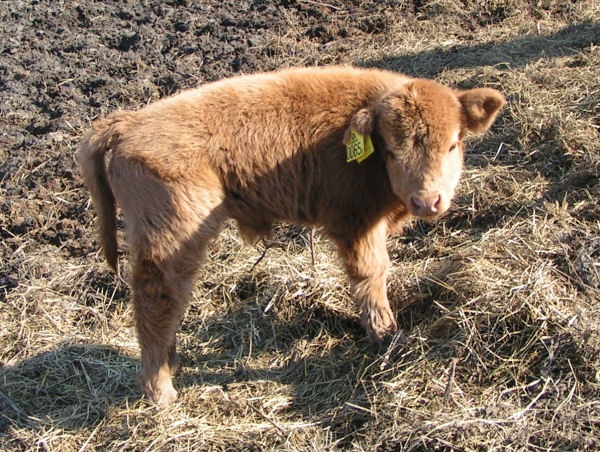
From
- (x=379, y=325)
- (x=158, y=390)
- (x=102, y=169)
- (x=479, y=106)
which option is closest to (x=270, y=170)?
(x=102, y=169)

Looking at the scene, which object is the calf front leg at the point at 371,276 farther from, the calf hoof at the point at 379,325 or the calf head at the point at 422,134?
the calf head at the point at 422,134

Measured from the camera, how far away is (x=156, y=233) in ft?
14.1

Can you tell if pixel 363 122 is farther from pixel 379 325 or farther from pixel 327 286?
pixel 327 286

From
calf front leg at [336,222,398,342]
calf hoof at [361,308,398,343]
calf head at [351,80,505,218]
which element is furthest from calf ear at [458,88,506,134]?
calf hoof at [361,308,398,343]

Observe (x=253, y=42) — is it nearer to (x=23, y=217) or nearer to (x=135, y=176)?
(x=23, y=217)

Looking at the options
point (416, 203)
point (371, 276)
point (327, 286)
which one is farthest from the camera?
point (327, 286)

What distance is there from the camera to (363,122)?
4.28 m

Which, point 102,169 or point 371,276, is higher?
point 102,169

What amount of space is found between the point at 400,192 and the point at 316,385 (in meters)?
1.59

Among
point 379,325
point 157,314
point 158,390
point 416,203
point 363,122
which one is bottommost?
point 158,390

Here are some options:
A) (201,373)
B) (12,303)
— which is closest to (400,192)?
(201,373)

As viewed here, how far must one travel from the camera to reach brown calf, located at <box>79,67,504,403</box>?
430 cm

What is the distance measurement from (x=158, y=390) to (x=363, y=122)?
96.7 inches

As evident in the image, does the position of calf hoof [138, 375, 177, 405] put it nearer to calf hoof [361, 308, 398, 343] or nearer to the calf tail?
the calf tail
